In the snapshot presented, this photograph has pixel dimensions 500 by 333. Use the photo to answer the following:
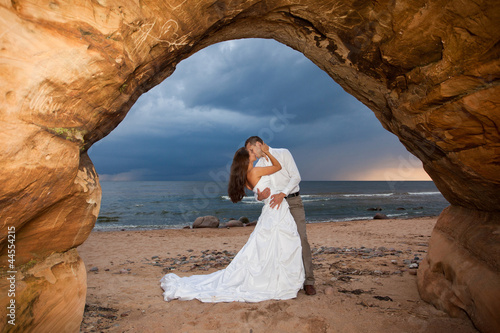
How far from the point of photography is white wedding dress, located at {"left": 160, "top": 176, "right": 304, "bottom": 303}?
446 cm

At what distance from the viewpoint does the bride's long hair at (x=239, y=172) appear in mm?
5090

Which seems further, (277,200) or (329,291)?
(277,200)

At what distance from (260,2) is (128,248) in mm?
9192

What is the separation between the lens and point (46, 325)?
9.35 ft

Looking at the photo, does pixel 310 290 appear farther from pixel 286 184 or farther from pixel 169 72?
pixel 169 72

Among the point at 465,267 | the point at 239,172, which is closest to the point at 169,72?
the point at 239,172

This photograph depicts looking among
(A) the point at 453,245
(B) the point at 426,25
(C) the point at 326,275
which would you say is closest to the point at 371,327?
(A) the point at 453,245

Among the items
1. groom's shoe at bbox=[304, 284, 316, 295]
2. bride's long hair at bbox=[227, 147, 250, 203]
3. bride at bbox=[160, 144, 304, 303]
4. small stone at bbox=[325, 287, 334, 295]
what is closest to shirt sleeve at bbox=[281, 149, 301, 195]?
bride at bbox=[160, 144, 304, 303]

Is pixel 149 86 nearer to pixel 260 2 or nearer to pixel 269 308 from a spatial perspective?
pixel 260 2

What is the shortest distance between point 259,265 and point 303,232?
3.02ft

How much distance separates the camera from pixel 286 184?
17.0 feet

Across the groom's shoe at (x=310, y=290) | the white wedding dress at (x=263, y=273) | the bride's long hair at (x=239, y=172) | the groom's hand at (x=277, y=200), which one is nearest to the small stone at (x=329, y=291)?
the groom's shoe at (x=310, y=290)

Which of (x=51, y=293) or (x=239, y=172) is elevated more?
(x=239, y=172)

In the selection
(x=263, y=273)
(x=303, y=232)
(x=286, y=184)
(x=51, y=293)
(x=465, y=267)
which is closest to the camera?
(x=51, y=293)
